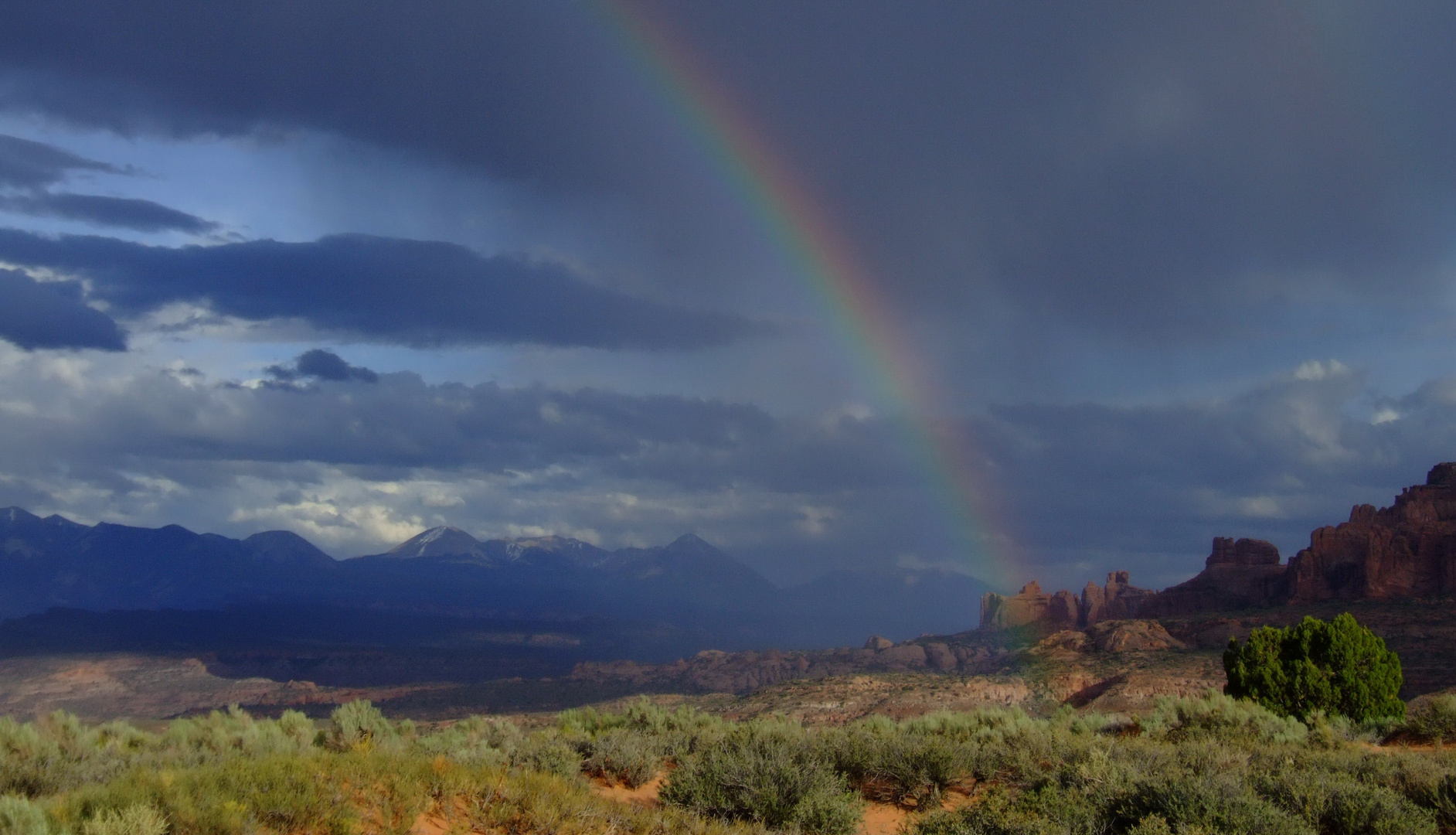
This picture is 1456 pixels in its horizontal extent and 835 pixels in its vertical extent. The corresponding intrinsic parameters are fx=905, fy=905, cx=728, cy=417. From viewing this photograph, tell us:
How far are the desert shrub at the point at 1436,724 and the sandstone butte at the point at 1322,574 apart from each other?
9608 cm

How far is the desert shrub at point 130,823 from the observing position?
8773 millimetres

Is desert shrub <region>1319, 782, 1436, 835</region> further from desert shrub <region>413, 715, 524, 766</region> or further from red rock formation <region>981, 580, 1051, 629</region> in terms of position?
red rock formation <region>981, 580, 1051, 629</region>

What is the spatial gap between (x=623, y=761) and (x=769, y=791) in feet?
14.5

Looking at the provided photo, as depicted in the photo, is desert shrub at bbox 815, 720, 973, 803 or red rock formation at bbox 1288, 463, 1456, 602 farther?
red rock formation at bbox 1288, 463, 1456, 602

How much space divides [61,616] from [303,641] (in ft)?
125

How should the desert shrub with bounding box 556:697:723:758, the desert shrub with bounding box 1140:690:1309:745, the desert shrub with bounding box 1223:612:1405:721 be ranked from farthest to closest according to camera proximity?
→ the desert shrub with bounding box 1223:612:1405:721, the desert shrub with bounding box 1140:690:1309:745, the desert shrub with bounding box 556:697:723:758

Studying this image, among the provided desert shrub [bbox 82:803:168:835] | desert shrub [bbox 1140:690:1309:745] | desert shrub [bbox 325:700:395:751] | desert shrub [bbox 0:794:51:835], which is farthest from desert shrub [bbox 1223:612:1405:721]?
desert shrub [bbox 0:794:51:835]

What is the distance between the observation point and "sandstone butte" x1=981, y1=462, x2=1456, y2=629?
346 feet

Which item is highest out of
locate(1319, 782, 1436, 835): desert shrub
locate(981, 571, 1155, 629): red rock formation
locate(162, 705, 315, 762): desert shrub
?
locate(981, 571, 1155, 629): red rock formation

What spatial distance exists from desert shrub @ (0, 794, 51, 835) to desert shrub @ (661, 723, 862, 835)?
25.4 feet

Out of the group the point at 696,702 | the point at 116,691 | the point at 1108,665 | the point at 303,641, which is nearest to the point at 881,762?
the point at 696,702

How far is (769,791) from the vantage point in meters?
13.0

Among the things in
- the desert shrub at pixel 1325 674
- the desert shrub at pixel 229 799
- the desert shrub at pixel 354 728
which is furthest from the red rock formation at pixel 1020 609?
the desert shrub at pixel 229 799

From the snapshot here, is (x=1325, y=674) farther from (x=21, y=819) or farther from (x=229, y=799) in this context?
(x=21, y=819)
